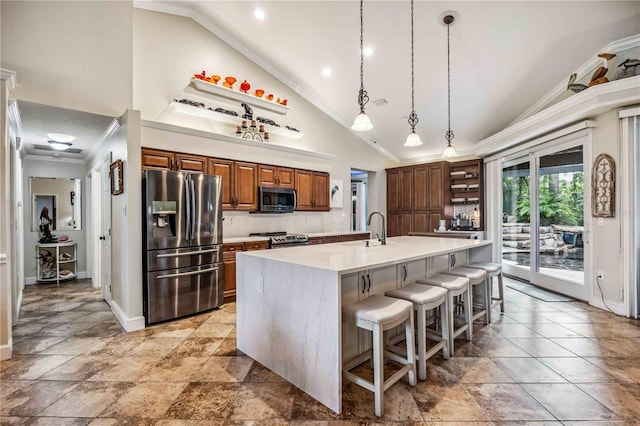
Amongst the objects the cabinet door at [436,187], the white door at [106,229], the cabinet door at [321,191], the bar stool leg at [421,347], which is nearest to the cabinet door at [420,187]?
the cabinet door at [436,187]

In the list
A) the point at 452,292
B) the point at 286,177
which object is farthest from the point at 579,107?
the point at 286,177

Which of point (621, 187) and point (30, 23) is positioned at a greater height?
point (30, 23)

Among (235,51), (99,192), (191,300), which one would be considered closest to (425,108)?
(235,51)

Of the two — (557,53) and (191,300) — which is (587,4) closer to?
(557,53)

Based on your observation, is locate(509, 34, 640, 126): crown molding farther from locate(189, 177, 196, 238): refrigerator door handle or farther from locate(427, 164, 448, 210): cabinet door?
locate(189, 177, 196, 238): refrigerator door handle

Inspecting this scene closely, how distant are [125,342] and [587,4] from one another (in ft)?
19.8

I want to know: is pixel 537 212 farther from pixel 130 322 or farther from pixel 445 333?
pixel 130 322

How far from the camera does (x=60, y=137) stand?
3.93m

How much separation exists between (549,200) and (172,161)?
566cm

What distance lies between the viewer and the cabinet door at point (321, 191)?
5.95 m

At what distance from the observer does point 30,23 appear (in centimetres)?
277

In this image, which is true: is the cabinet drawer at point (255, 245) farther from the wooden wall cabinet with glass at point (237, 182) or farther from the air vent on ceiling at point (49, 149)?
the air vent on ceiling at point (49, 149)

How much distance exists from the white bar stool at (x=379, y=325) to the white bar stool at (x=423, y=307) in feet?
0.49

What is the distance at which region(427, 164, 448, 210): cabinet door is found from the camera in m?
6.67
